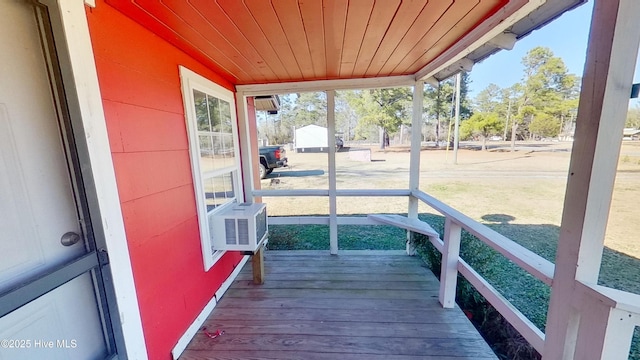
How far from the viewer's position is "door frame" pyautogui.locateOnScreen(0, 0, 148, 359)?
0.86 m

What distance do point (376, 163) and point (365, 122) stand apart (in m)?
1.59

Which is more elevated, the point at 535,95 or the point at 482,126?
the point at 535,95

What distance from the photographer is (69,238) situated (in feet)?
3.06

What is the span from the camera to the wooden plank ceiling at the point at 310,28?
→ 44.1 inches

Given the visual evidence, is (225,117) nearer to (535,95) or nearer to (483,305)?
(483,305)

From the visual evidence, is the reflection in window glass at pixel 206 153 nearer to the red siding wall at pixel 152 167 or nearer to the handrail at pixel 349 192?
the red siding wall at pixel 152 167

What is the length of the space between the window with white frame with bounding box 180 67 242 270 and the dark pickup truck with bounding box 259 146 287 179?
4148 millimetres

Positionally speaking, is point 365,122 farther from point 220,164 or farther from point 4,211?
point 4,211

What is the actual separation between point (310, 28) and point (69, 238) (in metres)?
1.58

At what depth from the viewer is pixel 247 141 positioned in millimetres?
2760

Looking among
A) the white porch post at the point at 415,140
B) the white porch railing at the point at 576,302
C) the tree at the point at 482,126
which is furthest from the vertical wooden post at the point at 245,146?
the tree at the point at 482,126

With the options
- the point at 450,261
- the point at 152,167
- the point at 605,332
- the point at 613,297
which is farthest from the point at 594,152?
the point at 152,167

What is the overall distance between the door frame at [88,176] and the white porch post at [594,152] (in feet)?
6.38

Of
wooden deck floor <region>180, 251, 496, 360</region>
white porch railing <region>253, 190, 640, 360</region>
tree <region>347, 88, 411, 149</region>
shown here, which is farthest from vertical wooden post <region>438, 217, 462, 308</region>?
tree <region>347, 88, 411, 149</region>
